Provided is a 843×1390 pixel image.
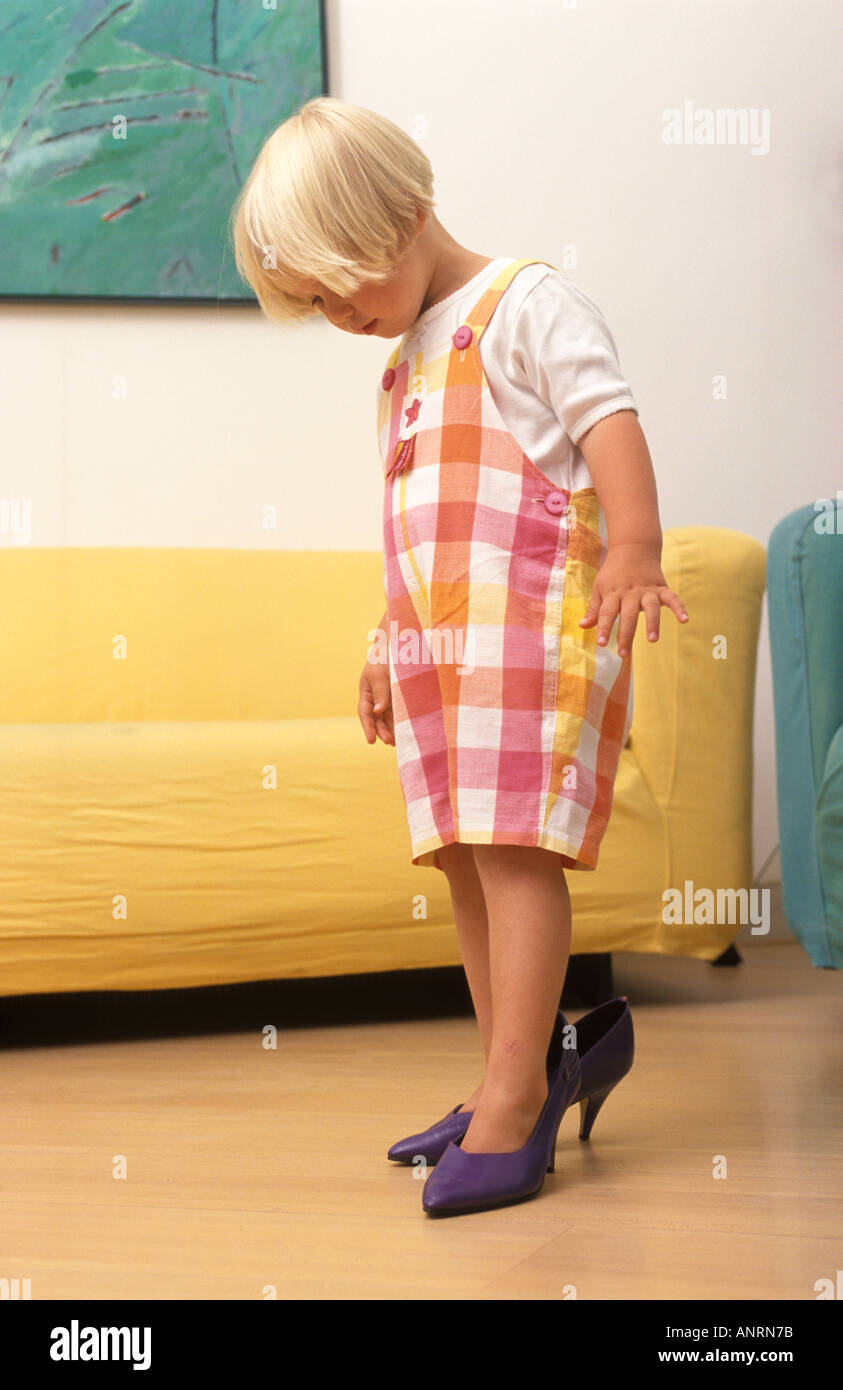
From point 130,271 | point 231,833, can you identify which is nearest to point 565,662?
point 231,833

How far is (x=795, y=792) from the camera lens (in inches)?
52.9

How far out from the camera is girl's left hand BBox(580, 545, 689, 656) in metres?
0.85

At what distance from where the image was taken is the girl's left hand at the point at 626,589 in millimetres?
851

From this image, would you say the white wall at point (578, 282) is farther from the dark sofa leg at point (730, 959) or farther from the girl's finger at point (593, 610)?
the girl's finger at point (593, 610)

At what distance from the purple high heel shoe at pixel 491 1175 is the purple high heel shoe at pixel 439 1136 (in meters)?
0.05

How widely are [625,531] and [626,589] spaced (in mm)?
40

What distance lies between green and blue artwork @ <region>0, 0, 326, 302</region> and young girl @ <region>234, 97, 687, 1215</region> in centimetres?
121

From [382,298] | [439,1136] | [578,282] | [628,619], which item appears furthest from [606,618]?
[578,282]

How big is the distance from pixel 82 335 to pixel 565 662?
4.72 feet

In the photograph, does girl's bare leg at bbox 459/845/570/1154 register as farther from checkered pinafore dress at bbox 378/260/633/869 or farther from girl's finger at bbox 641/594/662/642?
girl's finger at bbox 641/594/662/642

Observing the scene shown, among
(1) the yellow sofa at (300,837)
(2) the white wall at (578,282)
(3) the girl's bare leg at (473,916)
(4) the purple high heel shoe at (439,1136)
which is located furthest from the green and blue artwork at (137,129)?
(4) the purple high heel shoe at (439,1136)

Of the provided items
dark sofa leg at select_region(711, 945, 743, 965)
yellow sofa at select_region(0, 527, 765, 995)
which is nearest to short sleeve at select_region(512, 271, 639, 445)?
yellow sofa at select_region(0, 527, 765, 995)
